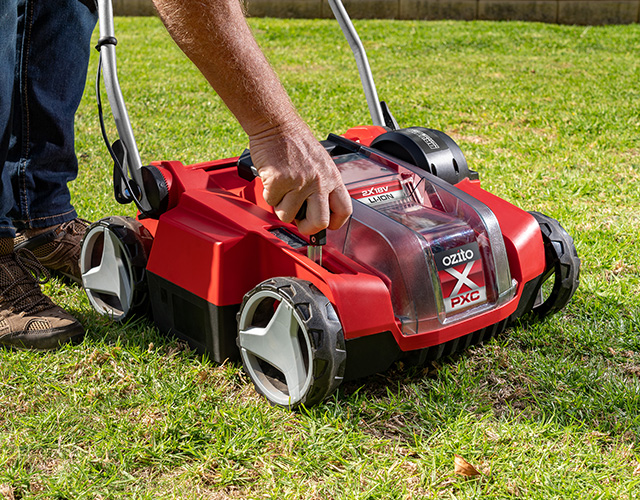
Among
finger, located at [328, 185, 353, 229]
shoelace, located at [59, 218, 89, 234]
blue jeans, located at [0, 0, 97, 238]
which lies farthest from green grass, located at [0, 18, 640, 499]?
finger, located at [328, 185, 353, 229]

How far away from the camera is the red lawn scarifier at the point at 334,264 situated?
5.28 feet

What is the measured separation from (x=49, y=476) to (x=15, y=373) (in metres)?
0.45

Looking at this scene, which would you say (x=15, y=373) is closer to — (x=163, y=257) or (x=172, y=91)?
(x=163, y=257)

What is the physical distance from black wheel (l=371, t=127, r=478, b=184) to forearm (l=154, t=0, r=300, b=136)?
2.01 feet

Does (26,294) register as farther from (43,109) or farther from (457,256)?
(457,256)

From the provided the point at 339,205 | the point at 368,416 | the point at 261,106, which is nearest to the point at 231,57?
the point at 261,106

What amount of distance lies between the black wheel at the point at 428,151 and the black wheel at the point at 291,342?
57 cm

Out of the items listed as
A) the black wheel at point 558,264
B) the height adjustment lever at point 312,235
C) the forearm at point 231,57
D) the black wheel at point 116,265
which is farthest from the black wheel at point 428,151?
the black wheel at point 116,265

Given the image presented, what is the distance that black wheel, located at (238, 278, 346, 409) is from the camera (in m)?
1.53

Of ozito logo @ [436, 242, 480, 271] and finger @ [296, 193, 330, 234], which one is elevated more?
finger @ [296, 193, 330, 234]

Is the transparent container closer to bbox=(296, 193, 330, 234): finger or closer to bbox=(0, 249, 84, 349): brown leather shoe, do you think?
bbox=(296, 193, 330, 234): finger

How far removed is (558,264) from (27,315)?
143cm

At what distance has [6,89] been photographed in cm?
191

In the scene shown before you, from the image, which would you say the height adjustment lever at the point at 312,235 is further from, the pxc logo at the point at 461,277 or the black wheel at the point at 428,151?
the black wheel at the point at 428,151
